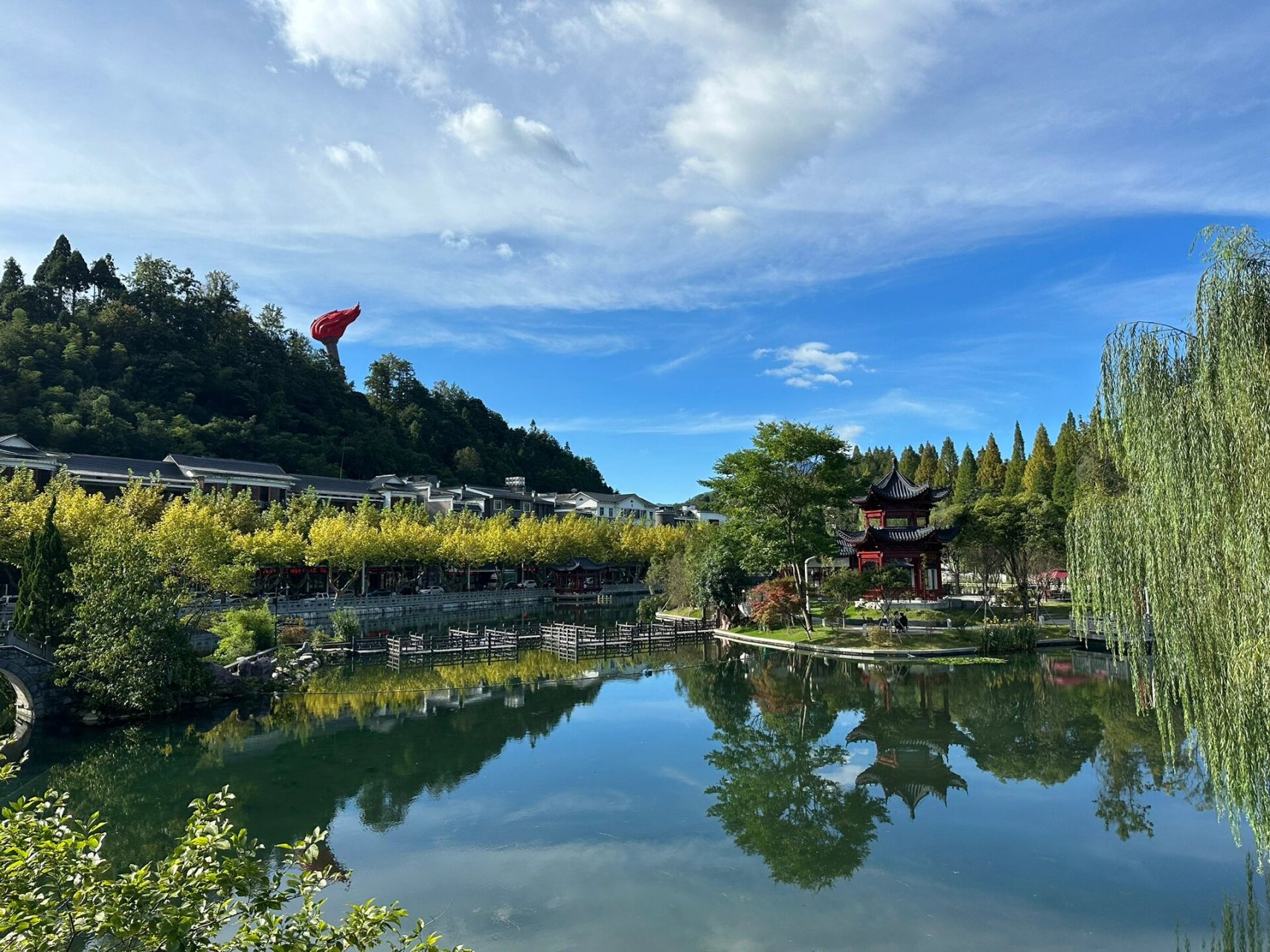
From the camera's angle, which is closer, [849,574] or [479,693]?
[479,693]

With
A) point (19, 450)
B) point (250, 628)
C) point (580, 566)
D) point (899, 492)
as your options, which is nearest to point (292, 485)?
point (19, 450)

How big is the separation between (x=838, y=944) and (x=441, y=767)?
9.34 m

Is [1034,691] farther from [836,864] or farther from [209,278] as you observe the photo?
[209,278]

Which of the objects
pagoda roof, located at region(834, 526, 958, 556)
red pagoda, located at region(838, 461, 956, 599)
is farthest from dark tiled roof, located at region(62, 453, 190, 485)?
red pagoda, located at region(838, 461, 956, 599)

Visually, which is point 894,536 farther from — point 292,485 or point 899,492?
point 292,485

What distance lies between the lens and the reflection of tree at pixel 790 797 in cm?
1065

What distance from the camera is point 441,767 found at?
49.3ft

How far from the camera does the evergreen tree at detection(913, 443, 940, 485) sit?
238 ft

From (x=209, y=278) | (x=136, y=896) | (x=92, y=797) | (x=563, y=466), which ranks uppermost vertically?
(x=209, y=278)

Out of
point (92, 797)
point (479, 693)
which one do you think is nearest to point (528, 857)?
point (92, 797)

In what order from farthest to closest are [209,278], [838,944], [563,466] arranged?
[563,466], [209,278], [838,944]

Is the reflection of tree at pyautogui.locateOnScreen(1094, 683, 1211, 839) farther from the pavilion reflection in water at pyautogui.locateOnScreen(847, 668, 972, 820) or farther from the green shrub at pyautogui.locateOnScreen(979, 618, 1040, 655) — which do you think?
the green shrub at pyautogui.locateOnScreen(979, 618, 1040, 655)

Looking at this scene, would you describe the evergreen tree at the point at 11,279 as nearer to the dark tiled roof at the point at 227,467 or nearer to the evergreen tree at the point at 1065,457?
the dark tiled roof at the point at 227,467

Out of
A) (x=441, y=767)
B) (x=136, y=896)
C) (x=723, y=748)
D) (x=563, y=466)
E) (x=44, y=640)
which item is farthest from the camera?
(x=563, y=466)
